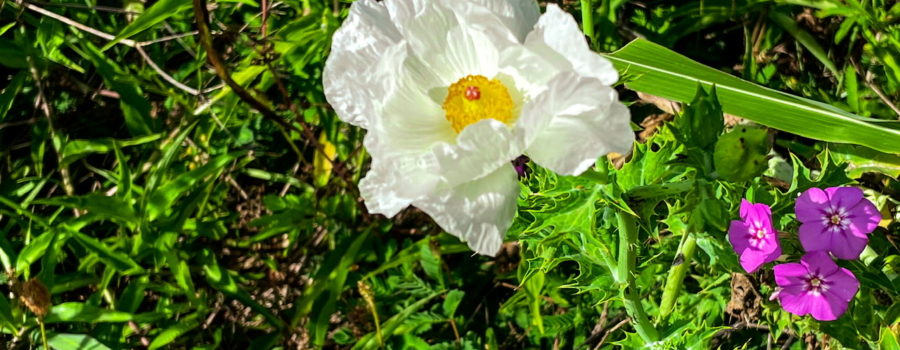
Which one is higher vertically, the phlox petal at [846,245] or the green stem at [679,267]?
the green stem at [679,267]

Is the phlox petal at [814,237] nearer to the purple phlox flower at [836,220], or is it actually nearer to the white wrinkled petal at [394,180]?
the purple phlox flower at [836,220]

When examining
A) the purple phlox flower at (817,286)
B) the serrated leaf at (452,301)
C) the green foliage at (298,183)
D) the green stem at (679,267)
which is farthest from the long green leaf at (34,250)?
the purple phlox flower at (817,286)

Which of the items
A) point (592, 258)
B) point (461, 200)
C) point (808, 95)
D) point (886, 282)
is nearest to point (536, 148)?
point (461, 200)

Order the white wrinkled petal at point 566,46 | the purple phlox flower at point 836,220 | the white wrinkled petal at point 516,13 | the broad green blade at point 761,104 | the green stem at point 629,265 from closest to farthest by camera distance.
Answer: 1. the white wrinkled petal at point 566,46
2. the white wrinkled petal at point 516,13
3. the green stem at point 629,265
4. the purple phlox flower at point 836,220
5. the broad green blade at point 761,104

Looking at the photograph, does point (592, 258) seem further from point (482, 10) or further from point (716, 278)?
point (716, 278)

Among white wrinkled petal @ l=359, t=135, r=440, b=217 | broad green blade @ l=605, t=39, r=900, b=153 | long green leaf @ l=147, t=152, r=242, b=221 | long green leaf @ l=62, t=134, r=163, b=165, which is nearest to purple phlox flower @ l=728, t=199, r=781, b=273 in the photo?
broad green blade @ l=605, t=39, r=900, b=153

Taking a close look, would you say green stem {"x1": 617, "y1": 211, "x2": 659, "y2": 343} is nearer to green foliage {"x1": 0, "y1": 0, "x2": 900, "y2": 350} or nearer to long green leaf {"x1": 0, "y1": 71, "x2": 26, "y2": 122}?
green foliage {"x1": 0, "y1": 0, "x2": 900, "y2": 350}
